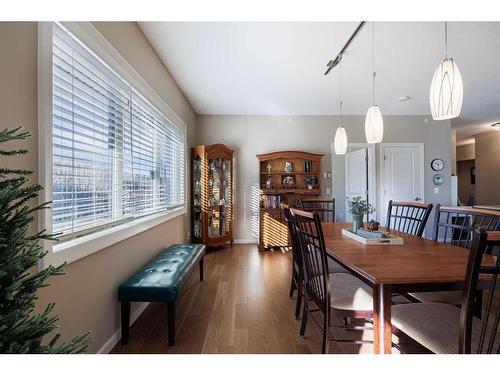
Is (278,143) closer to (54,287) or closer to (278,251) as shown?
(278,251)

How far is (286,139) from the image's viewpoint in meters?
5.28

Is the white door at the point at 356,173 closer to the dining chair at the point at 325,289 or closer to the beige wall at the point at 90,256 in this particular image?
the dining chair at the point at 325,289

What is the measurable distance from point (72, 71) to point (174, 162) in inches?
91.0

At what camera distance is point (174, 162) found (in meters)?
3.82

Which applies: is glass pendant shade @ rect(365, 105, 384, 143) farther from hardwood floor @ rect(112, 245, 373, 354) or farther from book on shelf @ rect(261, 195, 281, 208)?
book on shelf @ rect(261, 195, 281, 208)

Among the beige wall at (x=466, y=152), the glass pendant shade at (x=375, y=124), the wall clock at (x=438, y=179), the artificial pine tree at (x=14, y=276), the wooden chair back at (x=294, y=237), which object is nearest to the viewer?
the artificial pine tree at (x=14, y=276)

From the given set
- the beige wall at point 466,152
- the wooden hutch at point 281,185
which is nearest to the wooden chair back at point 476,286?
the wooden hutch at point 281,185

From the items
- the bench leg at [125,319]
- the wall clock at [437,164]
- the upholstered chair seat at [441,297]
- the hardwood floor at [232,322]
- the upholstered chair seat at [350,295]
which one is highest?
the wall clock at [437,164]

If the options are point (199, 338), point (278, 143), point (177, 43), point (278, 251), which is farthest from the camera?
point (278, 143)

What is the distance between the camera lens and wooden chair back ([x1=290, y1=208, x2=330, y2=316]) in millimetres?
1509

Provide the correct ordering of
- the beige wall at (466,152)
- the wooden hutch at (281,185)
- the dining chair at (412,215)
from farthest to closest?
the beige wall at (466,152), the wooden hutch at (281,185), the dining chair at (412,215)

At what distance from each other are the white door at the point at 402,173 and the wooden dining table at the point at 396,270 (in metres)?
3.87

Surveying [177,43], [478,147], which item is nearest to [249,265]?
[177,43]

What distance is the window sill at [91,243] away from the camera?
1.32 meters
